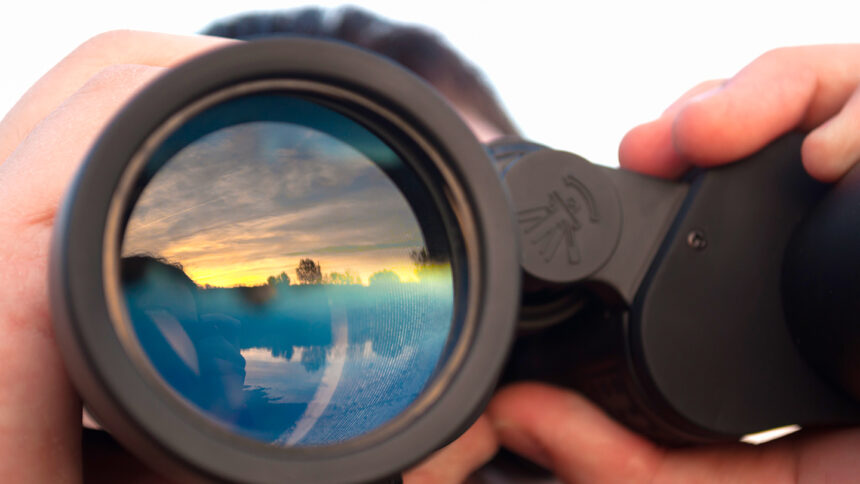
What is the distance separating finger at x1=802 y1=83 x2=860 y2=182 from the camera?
1.87ft

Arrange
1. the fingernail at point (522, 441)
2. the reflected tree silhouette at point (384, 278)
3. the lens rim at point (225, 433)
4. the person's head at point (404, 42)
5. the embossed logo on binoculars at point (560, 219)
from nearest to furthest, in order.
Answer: the lens rim at point (225, 433)
the reflected tree silhouette at point (384, 278)
the embossed logo on binoculars at point (560, 219)
the fingernail at point (522, 441)
the person's head at point (404, 42)

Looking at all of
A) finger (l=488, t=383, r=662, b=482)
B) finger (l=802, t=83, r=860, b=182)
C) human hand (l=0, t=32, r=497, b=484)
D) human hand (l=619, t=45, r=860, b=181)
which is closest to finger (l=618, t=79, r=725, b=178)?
human hand (l=619, t=45, r=860, b=181)

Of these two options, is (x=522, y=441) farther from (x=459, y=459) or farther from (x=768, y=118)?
(x=768, y=118)

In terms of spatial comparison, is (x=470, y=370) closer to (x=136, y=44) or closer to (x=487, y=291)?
(x=487, y=291)

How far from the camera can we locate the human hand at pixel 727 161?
0.59 meters

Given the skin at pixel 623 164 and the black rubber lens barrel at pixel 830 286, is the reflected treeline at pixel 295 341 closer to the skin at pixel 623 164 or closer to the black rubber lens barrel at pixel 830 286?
the skin at pixel 623 164

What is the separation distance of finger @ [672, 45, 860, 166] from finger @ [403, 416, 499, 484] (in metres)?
0.35

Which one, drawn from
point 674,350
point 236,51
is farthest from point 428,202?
point 674,350

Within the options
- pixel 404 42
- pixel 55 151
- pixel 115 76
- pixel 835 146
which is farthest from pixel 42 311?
pixel 404 42

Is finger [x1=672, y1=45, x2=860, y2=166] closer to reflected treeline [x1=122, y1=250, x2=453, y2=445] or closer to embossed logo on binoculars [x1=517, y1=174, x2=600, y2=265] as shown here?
embossed logo on binoculars [x1=517, y1=174, x2=600, y2=265]

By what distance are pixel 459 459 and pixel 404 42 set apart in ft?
2.80

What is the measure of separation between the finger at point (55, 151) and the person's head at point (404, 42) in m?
0.72

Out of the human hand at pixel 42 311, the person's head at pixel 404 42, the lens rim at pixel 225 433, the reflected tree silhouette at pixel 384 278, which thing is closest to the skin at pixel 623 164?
the human hand at pixel 42 311

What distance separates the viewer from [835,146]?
569 mm
